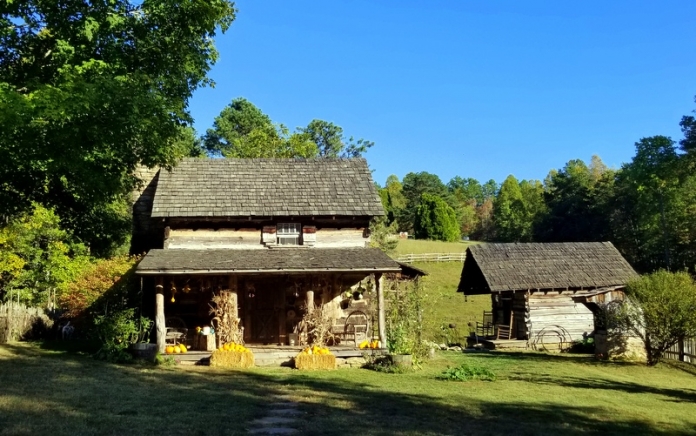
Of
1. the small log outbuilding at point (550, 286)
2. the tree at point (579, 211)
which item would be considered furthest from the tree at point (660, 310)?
the tree at point (579, 211)

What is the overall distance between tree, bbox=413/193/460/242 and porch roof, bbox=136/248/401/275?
64588 millimetres

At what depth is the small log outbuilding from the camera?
28.3 metres

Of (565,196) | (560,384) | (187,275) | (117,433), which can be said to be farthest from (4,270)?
(565,196)

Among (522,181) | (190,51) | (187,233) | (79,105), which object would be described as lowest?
(187,233)

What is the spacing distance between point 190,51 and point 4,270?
1378 centimetres

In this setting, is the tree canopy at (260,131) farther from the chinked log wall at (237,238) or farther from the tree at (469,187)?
the tree at (469,187)

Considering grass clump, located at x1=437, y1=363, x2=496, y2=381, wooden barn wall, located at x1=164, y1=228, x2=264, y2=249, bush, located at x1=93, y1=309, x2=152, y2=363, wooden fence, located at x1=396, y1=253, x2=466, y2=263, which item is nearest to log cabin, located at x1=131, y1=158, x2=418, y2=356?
wooden barn wall, located at x1=164, y1=228, x2=264, y2=249

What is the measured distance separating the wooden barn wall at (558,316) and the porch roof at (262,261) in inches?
441

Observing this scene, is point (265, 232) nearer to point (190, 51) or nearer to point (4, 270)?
point (190, 51)

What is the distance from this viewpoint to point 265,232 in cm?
2169

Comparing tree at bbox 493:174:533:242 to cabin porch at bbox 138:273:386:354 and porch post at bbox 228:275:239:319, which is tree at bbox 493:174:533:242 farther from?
porch post at bbox 228:275:239:319

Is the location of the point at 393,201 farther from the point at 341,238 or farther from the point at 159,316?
the point at 159,316

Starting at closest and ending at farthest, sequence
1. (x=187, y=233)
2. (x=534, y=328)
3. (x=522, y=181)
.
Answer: (x=187, y=233) < (x=534, y=328) < (x=522, y=181)

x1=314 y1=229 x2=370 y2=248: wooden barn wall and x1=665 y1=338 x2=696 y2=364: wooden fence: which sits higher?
x1=314 y1=229 x2=370 y2=248: wooden barn wall
